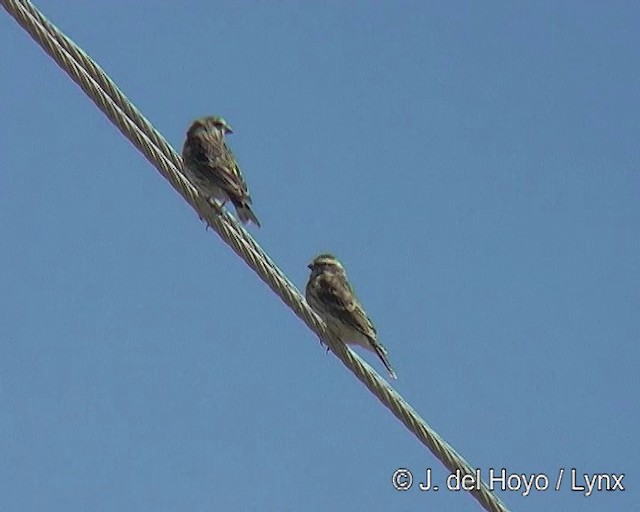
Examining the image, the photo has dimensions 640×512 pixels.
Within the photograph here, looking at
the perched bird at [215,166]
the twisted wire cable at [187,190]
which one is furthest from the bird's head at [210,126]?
the twisted wire cable at [187,190]

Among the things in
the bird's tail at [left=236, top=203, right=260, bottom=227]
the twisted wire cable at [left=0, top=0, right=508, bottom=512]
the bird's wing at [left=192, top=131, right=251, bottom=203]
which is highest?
the bird's wing at [left=192, top=131, right=251, bottom=203]

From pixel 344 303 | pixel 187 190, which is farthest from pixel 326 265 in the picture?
pixel 187 190

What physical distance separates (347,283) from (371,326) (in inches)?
32.8

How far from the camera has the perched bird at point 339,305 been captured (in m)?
13.0

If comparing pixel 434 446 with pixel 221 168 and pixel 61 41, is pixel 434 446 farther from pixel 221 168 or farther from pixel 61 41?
pixel 221 168

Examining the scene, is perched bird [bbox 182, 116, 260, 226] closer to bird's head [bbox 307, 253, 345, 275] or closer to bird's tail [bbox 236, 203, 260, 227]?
bird's tail [bbox 236, 203, 260, 227]

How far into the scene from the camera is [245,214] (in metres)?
12.7

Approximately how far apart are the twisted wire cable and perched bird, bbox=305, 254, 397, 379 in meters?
3.03

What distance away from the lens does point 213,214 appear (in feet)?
30.8

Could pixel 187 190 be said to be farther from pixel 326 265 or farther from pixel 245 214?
pixel 326 265

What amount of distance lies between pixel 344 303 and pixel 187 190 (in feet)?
15.2

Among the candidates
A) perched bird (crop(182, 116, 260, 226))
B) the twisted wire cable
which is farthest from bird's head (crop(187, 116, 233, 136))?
the twisted wire cable

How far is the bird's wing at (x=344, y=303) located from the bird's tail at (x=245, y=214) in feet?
→ 3.77

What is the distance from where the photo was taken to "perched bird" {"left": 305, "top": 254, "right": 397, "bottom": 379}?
12969 mm
